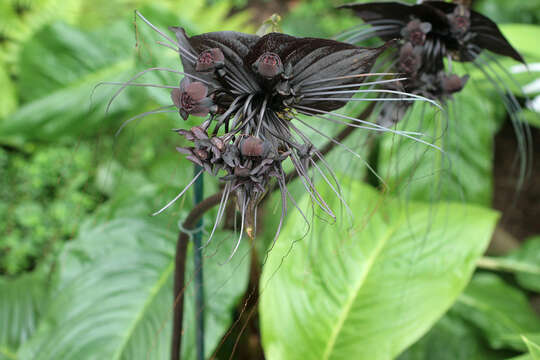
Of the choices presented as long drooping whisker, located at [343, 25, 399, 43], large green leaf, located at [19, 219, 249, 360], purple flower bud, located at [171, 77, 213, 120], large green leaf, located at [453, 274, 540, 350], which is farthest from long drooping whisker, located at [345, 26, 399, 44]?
large green leaf, located at [453, 274, 540, 350]

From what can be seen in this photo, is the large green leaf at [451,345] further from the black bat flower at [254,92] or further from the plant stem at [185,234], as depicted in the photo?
the black bat flower at [254,92]

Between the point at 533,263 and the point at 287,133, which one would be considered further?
the point at 533,263

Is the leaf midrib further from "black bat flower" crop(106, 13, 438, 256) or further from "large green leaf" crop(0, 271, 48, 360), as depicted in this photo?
"large green leaf" crop(0, 271, 48, 360)

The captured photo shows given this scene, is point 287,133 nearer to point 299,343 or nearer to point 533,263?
point 299,343

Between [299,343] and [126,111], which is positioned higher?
[126,111]

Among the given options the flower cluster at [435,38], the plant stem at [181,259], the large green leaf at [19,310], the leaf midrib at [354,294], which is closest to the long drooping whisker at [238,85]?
the plant stem at [181,259]

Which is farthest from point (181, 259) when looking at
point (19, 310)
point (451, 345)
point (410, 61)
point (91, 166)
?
point (91, 166)

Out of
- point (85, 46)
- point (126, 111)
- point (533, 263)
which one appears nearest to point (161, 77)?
point (126, 111)
